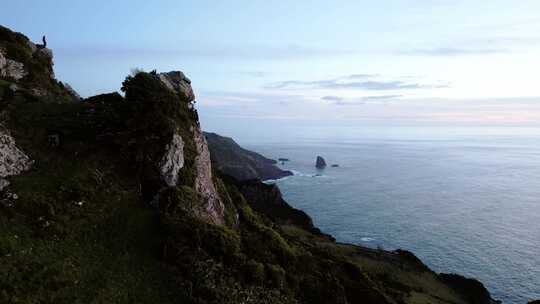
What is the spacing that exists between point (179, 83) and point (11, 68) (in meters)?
14.6

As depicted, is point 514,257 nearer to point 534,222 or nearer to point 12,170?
point 534,222

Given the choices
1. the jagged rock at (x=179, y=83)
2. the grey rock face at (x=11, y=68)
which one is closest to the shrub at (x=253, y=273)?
the jagged rock at (x=179, y=83)

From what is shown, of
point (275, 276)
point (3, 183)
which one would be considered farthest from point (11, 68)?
point (275, 276)

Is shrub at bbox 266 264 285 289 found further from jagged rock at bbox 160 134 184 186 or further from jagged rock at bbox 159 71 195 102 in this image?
jagged rock at bbox 159 71 195 102

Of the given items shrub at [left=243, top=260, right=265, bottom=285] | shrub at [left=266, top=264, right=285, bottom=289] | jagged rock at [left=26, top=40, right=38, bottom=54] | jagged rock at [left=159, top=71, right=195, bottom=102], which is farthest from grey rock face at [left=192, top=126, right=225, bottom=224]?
jagged rock at [left=26, top=40, right=38, bottom=54]

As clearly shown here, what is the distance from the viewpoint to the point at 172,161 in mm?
28109

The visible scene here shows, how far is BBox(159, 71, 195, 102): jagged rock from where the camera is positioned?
122ft

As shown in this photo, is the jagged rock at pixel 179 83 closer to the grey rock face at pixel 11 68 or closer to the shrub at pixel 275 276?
the grey rock face at pixel 11 68

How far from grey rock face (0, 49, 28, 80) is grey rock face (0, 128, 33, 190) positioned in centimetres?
1187

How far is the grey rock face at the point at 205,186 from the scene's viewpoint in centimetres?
2822

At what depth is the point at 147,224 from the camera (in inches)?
909

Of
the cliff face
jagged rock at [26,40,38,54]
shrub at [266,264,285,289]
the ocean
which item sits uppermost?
jagged rock at [26,40,38,54]

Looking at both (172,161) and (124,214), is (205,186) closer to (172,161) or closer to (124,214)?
(172,161)

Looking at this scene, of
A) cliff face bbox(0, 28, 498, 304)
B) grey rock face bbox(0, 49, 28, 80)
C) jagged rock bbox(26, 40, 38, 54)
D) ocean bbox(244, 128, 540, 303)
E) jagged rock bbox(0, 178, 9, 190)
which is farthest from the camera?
ocean bbox(244, 128, 540, 303)
